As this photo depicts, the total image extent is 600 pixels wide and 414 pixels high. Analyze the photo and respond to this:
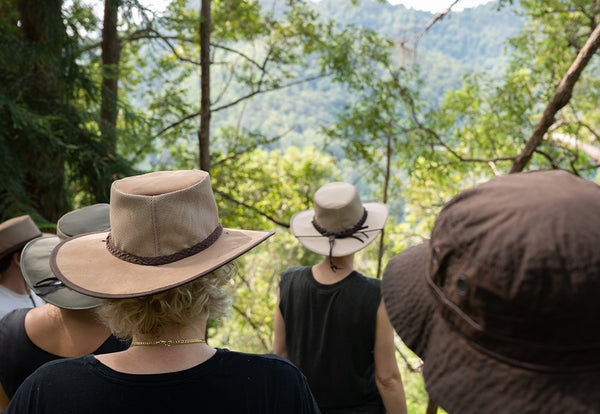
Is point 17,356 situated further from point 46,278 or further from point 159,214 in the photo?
point 159,214

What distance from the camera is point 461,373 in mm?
864

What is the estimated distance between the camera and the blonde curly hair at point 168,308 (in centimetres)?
126

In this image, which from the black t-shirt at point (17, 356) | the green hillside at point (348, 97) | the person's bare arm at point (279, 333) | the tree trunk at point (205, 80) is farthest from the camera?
the green hillside at point (348, 97)

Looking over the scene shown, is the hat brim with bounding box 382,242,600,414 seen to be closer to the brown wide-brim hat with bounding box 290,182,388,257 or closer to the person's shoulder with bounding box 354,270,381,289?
the person's shoulder with bounding box 354,270,381,289

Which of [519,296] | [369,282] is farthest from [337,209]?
[519,296]

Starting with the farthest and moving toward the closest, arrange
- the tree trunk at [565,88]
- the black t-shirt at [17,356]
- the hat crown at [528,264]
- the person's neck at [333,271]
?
1. the tree trunk at [565,88]
2. the person's neck at [333,271]
3. the black t-shirt at [17,356]
4. the hat crown at [528,264]

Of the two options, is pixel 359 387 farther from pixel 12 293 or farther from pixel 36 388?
pixel 12 293

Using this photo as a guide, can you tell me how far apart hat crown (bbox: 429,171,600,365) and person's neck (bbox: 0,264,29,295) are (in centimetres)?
268

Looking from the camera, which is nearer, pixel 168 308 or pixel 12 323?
pixel 168 308

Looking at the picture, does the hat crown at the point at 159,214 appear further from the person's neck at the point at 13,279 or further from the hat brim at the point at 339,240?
the person's neck at the point at 13,279

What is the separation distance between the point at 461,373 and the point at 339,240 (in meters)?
1.83

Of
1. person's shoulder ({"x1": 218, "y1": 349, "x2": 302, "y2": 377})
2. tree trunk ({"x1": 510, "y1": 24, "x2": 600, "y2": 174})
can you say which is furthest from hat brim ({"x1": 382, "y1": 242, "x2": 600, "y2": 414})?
tree trunk ({"x1": 510, "y1": 24, "x2": 600, "y2": 174})

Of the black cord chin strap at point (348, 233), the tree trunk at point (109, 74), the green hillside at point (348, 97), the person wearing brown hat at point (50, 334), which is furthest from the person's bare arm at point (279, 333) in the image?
the green hillside at point (348, 97)

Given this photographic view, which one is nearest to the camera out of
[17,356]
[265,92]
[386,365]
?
[17,356]
